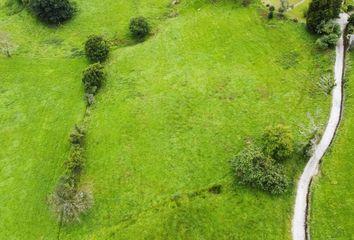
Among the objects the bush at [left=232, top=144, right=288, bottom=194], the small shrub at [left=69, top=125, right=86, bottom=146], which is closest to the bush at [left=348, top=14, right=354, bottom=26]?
the bush at [left=232, top=144, right=288, bottom=194]

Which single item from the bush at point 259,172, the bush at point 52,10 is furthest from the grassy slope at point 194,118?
the bush at point 52,10

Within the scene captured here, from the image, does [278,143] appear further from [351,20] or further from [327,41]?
[351,20]

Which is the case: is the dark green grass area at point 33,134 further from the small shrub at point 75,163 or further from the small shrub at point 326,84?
the small shrub at point 326,84

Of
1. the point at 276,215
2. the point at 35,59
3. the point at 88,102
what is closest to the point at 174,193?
the point at 276,215

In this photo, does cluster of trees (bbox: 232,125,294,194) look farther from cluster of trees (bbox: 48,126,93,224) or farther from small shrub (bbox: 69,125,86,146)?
small shrub (bbox: 69,125,86,146)

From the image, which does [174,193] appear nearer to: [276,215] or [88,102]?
[276,215]

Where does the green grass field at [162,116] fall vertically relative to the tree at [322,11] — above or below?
below

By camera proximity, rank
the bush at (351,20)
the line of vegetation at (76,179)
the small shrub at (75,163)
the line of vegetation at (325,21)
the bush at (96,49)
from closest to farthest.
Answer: the line of vegetation at (76,179) → the small shrub at (75,163) → the line of vegetation at (325,21) → the bush at (351,20) → the bush at (96,49)
